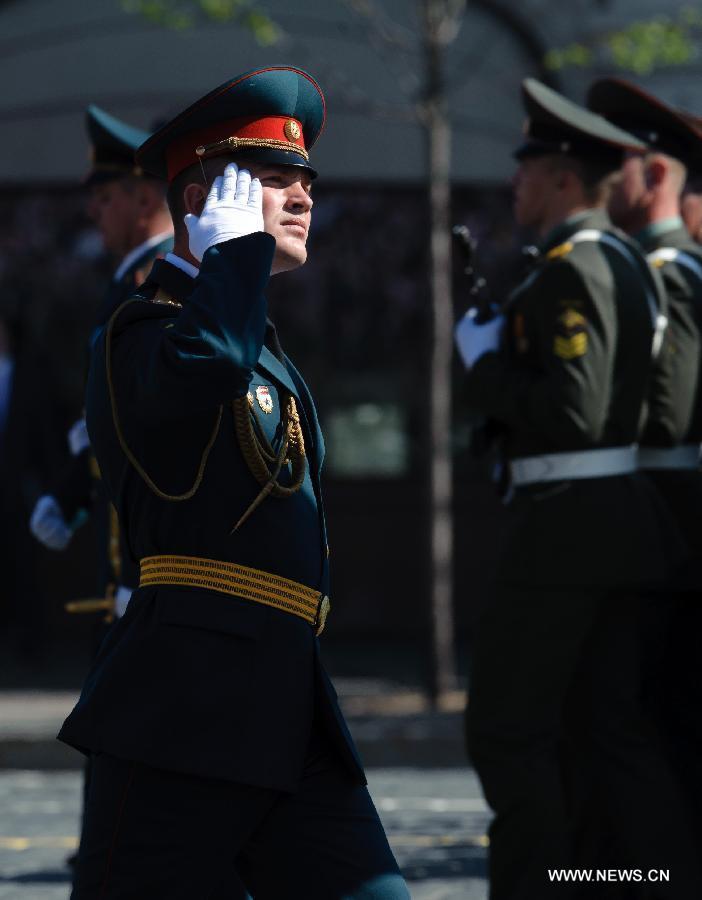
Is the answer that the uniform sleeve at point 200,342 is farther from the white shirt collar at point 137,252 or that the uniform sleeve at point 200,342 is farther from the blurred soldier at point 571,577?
the white shirt collar at point 137,252

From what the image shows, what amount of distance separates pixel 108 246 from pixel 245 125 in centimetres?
260

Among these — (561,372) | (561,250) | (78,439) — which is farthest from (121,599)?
(561,250)

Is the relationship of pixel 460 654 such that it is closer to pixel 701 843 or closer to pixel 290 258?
pixel 701 843

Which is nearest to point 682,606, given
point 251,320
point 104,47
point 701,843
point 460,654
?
point 701,843

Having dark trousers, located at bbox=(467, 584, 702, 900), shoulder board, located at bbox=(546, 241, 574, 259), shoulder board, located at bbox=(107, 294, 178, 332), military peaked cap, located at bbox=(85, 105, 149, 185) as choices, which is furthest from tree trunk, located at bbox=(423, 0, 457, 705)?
A: shoulder board, located at bbox=(107, 294, 178, 332)

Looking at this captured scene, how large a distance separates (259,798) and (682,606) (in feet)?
6.77

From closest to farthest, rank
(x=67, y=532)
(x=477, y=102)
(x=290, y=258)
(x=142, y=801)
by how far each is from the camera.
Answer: (x=142, y=801), (x=290, y=258), (x=67, y=532), (x=477, y=102)

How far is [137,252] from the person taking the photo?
558 centimetres

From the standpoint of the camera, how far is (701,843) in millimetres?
4703

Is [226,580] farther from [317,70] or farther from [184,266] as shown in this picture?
[317,70]

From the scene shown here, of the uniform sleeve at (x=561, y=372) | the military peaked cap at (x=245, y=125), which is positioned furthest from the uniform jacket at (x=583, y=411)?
the military peaked cap at (x=245, y=125)

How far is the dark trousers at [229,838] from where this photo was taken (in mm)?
3025

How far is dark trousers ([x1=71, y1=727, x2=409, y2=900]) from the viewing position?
3025 mm

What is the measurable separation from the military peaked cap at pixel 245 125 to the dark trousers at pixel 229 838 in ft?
3.15
